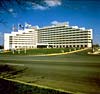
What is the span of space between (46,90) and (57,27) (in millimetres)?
178795

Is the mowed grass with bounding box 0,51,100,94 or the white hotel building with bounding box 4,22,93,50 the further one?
the white hotel building with bounding box 4,22,93,50

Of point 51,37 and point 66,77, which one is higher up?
point 51,37

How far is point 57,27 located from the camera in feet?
610

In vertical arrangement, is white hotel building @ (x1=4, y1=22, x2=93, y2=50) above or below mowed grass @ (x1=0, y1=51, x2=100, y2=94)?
above

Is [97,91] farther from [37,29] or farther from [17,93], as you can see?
[37,29]

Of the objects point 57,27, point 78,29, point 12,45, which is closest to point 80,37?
point 78,29

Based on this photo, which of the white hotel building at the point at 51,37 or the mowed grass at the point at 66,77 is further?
the white hotel building at the point at 51,37

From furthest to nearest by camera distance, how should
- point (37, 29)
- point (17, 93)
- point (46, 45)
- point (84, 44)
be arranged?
point (37, 29) < point (46, 45) < point (84, 44) < point (17, 93)

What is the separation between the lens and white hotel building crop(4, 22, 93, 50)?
174m

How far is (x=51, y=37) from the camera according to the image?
612 feet

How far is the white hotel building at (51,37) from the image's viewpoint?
17412 centimetres

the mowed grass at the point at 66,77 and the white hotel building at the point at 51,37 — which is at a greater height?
the white hotel building at the point at 51,37

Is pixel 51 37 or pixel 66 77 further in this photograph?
pixel 51 37

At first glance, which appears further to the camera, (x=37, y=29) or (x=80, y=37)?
(x=37, y=29)
